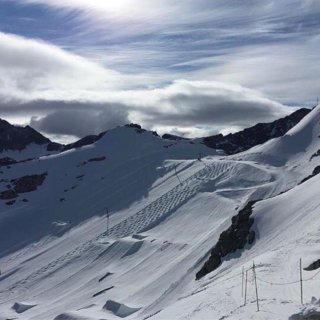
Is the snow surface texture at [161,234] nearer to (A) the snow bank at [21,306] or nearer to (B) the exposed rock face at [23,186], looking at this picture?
(A) the snow bank at [21,306]

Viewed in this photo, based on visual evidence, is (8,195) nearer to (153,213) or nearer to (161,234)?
(153,213)

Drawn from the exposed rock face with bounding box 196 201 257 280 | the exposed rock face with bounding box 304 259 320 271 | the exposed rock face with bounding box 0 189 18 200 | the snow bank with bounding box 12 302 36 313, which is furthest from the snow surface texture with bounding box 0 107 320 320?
the exposed rock face with bounding box 0 189 18 200

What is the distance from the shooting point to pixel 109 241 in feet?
389

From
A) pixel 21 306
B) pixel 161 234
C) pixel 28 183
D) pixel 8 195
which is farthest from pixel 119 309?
pixel 28 183

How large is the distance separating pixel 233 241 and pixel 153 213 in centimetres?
6286

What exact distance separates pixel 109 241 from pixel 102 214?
2716cm

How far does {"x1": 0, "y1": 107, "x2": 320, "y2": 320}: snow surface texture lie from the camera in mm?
40844

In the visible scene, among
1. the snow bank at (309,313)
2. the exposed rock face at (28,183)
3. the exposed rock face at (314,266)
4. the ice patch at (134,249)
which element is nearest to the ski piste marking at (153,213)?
the ice patch at (134,249)

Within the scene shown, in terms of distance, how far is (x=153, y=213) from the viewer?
12700 centimetres

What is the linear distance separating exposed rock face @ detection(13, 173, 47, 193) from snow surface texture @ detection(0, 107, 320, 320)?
3.92 meters

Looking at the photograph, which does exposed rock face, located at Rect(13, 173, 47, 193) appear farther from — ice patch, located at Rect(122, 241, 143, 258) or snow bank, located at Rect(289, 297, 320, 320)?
snow bank, located at Rect(289, 297, 320, 320)

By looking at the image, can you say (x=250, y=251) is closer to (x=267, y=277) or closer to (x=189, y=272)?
(x=189, y=272)

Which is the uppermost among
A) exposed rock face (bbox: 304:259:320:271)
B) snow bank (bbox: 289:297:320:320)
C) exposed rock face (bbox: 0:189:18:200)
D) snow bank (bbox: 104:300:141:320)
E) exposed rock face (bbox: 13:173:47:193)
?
exposed rock face (bbox: 13:173:47:193)

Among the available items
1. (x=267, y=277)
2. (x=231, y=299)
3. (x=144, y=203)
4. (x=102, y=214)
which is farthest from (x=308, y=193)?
(x=102, y=214)
